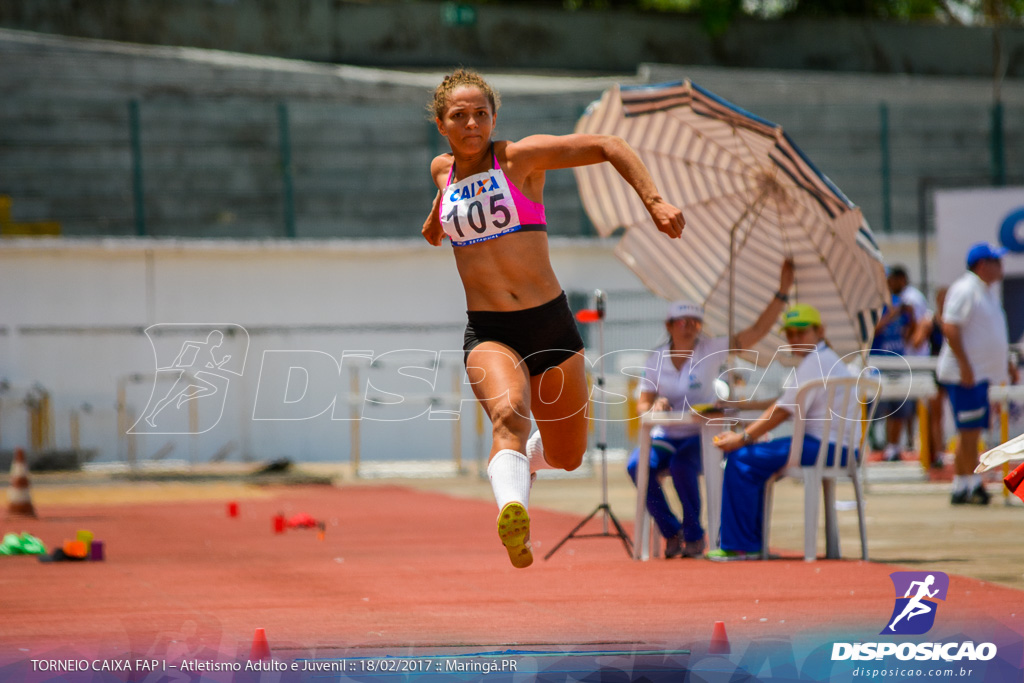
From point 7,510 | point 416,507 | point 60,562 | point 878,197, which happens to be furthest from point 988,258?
point 878,197

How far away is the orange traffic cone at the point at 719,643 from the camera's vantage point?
4.61 m

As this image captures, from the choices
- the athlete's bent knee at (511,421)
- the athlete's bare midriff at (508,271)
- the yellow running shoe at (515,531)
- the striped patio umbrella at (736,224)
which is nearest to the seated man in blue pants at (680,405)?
the striped patio umbrella at (736,224)

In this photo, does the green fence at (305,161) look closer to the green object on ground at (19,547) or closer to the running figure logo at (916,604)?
the green object on ground at (19,547)

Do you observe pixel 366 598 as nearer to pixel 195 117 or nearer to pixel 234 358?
pixel 234 358

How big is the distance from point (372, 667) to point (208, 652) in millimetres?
739

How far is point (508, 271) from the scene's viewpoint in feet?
17.7

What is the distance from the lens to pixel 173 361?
717 inches

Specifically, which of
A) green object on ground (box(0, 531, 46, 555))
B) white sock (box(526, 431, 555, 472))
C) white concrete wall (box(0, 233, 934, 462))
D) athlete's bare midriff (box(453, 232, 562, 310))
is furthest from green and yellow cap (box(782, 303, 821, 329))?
white concrete wall (box(0, 233, 934, 462))

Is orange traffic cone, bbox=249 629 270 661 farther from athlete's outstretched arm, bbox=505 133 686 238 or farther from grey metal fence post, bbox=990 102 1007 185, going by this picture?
grey metal fence post, bbox=990 102 1007 185

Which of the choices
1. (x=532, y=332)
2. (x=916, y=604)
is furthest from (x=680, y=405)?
(x=916, y=604)

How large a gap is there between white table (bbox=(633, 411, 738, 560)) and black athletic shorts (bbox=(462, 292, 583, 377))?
8.72 feet

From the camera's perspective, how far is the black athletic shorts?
543cm

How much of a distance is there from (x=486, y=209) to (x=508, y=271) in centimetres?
28

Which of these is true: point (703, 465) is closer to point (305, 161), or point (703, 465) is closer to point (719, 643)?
point (719, 643)
